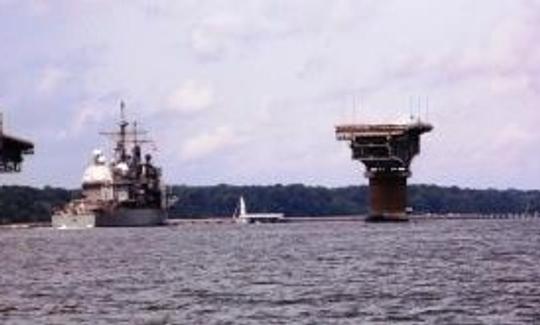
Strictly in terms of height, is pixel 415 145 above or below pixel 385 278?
above

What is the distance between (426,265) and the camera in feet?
246

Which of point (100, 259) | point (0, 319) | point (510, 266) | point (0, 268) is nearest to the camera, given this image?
point (0, 319)

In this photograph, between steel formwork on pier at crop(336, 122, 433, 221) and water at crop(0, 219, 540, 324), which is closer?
water at crop(0, 219, 540, 324)

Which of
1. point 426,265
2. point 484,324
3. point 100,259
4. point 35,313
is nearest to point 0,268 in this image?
point 100,259

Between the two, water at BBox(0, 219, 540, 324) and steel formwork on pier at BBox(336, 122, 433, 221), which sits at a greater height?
steel formwork on pier at BBox(336, 122, 433, 221)

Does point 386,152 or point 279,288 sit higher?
point 386,152

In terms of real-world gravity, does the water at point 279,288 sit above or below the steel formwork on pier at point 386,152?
below

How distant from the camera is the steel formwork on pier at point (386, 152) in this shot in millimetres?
191625

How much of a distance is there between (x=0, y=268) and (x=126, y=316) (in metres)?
35.6

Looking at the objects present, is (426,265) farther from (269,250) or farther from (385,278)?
(269,250)

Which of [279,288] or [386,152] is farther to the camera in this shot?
[386,152]

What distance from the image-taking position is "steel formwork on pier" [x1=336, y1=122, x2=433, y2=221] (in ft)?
629

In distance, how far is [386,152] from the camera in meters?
192

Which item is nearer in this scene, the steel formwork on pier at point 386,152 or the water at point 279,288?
the water at point 279,288
